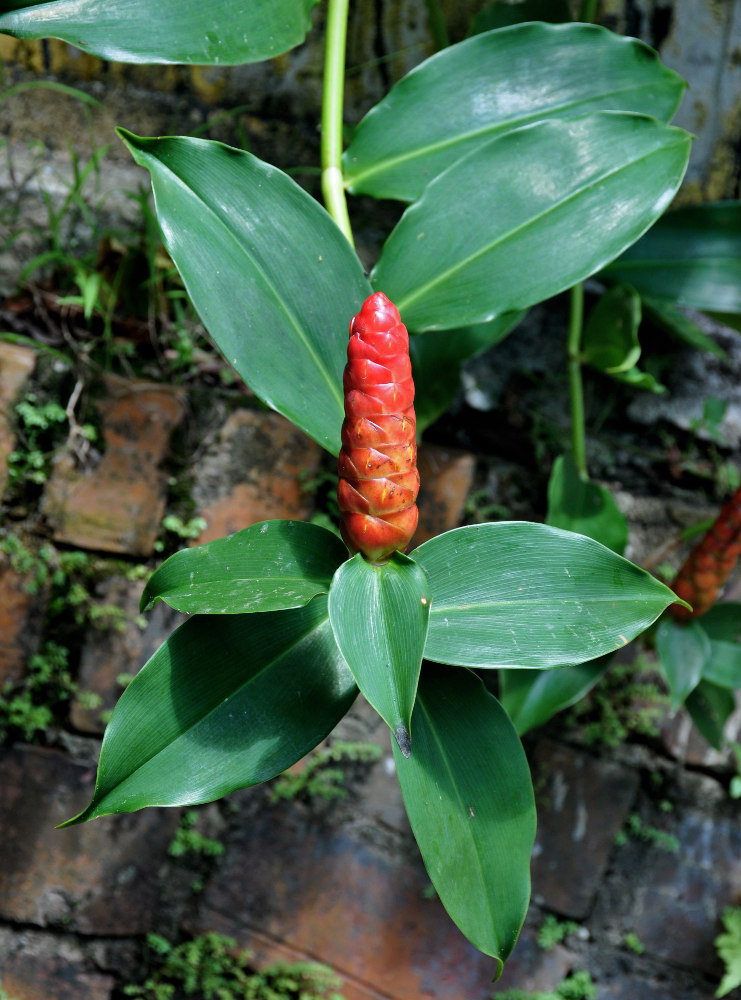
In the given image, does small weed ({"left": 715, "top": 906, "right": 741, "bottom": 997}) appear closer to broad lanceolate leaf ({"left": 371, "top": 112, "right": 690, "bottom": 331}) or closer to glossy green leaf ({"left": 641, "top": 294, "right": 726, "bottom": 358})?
glossy green leaf ({"left": 641, "top": 294, "right": 726, "bottom": 358})

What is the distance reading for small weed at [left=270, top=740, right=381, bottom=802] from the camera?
105 cm

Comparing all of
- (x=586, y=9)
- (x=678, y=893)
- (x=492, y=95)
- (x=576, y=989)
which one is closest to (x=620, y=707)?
(x=678, y=893)

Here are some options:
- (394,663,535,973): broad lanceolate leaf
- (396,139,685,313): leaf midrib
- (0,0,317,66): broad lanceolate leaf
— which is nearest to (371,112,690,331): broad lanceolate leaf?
(396,139,685,313): leaf midrib

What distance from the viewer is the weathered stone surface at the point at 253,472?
3.40 ft

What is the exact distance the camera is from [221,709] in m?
0.60

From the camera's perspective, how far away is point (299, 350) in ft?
2.12

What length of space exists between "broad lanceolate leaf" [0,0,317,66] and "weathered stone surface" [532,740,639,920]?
0.94 metres

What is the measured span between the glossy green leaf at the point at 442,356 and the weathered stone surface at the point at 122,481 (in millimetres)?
336

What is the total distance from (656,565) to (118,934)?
0.91m

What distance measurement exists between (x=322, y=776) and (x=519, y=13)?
3.42 ft

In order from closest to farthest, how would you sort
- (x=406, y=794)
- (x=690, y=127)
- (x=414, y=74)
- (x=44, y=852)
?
(x=406, y=794) < (x=414, y=74) < (x=44, y=852) < (x=690, y=127)

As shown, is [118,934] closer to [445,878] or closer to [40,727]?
[40,727]

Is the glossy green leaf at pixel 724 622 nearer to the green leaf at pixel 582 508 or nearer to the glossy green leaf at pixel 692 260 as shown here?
the green leaf at pixel 582 508

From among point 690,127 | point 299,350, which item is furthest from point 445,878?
point 690,127
